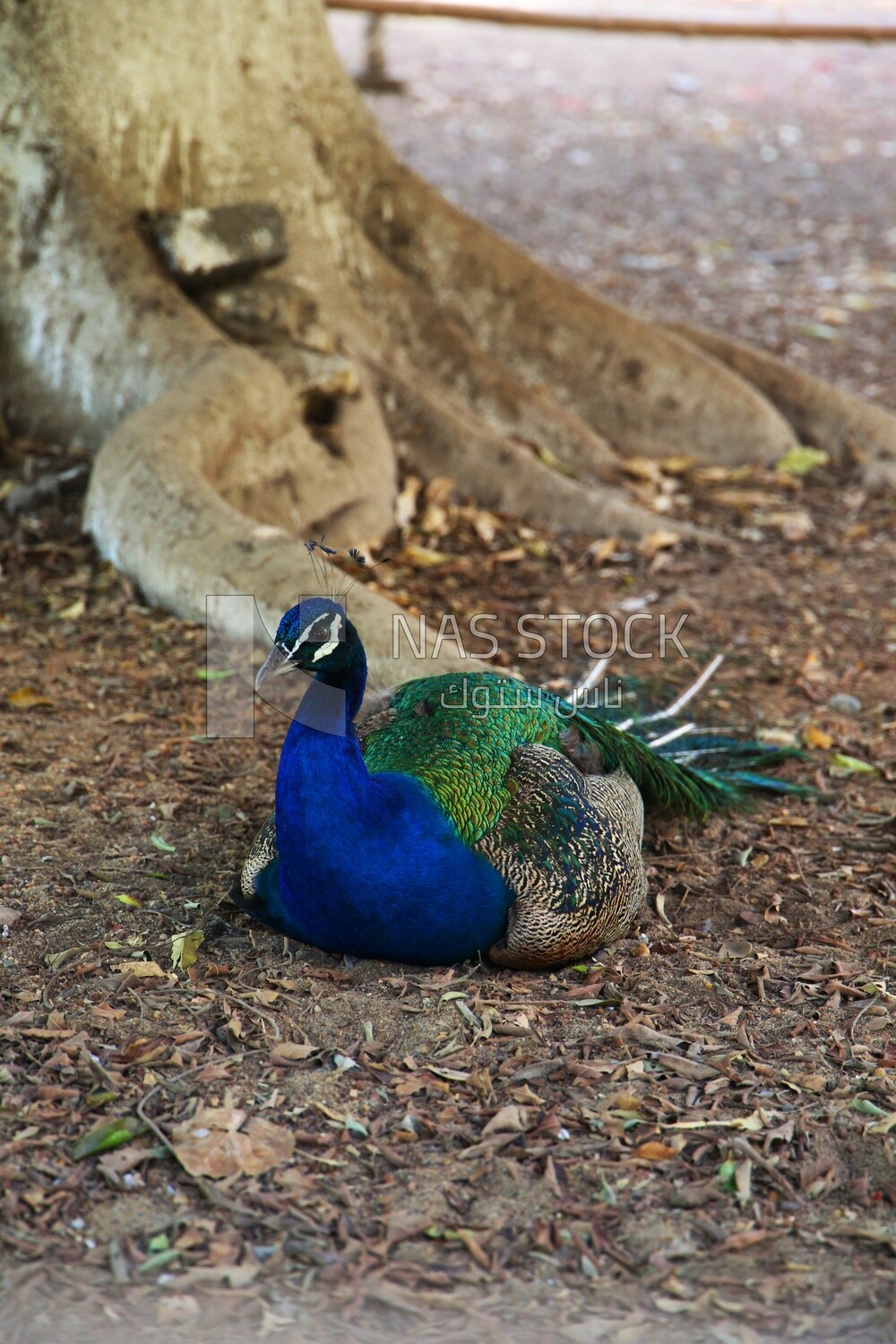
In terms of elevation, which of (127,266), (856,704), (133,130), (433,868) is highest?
(133,130)

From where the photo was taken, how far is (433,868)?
3.57 m

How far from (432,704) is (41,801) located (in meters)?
1.31

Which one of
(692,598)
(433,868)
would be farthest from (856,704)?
(433,868)

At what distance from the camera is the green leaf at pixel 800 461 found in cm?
774

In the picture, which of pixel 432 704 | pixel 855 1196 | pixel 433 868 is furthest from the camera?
pixel 432 704

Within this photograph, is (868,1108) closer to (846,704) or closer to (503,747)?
(503,747)

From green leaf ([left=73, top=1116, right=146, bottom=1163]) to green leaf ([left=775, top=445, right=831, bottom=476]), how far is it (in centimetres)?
561

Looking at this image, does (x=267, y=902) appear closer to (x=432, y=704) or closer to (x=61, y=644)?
(x=432, y=704)

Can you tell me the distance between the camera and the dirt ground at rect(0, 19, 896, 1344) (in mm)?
2811

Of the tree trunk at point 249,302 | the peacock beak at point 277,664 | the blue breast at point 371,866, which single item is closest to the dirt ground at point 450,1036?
the blue breast at point 371,866

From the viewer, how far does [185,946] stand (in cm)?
379

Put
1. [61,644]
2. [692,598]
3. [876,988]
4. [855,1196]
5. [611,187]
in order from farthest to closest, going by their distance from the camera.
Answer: [611,187] < [692,598] < [61,644] < [876,988] < [855,1196]

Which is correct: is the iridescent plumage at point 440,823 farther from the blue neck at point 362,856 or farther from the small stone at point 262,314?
the small stone at point 262,314

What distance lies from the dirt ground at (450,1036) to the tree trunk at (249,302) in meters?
0.33
